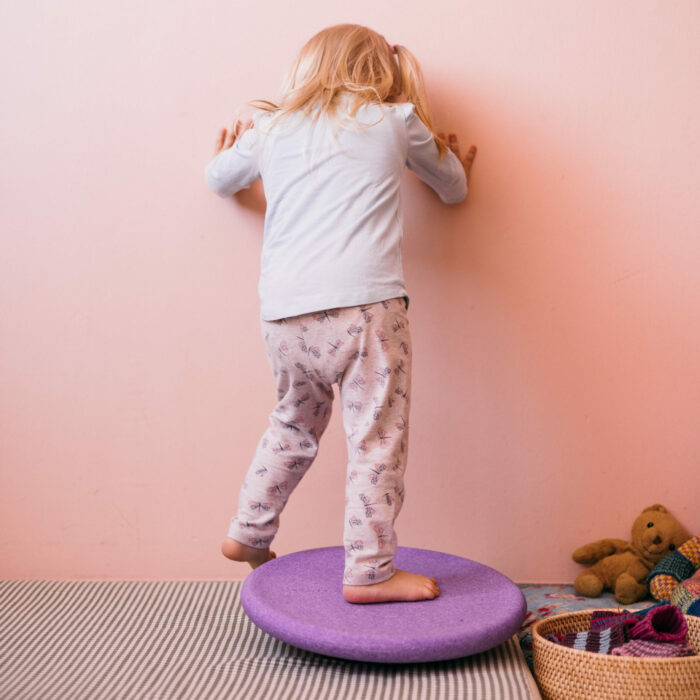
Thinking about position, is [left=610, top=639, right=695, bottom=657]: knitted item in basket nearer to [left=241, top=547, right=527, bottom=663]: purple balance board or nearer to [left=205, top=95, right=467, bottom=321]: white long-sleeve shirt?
[left=241, top=547, right=527, bottom=663]: purple balance board

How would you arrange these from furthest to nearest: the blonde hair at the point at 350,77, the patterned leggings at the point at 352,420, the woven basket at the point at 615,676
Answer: the blonde hair at the point at 350,77, the patterned leggings at the point at 352,420, the woven basket at the point at 615,676

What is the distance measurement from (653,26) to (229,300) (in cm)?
105

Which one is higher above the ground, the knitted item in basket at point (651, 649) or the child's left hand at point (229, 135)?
the child's left hand at point (229, 135)

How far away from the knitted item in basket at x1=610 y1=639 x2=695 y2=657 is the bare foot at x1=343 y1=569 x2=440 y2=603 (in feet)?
1.01

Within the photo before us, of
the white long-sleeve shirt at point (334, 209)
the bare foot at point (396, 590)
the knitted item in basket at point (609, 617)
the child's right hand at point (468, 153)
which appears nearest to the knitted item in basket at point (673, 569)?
the knitted item in basket at point (609, 617)

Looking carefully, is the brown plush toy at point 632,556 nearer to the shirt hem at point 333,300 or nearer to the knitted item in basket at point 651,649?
the knitted item in basket at point 651,649

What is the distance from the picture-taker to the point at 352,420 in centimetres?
137

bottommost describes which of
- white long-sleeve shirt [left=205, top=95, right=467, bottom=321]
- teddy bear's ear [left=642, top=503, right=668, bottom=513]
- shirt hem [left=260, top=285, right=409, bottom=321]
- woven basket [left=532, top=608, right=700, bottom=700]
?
woven basket [left=532, top=608, right=700, bottom=700]

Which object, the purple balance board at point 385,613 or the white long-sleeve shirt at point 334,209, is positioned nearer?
the purple balance board at point 385,613

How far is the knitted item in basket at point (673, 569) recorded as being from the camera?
4.91 ft

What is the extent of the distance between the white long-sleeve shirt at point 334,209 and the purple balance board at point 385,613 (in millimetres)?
473

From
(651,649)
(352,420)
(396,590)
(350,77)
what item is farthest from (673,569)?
(350,77)

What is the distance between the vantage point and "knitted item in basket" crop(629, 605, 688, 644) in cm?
117

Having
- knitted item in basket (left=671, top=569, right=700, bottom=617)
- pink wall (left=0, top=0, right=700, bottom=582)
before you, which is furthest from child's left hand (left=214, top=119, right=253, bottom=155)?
knitted item in basket (left=671, top=569, right=700, bottom=617)
